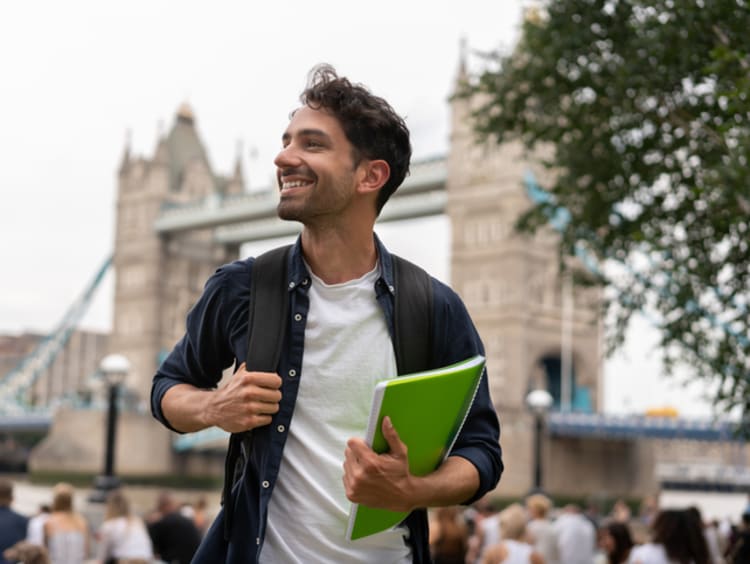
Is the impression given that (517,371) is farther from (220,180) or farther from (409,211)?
(220,180)

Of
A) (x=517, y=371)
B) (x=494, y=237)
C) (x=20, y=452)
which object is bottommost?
(x=20, y=452)

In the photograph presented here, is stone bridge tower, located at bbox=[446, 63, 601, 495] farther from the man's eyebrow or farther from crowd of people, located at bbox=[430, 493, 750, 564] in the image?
the man's eyebrow

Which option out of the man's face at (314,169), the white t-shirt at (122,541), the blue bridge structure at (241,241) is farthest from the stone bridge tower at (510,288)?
the man's face at (314,169)

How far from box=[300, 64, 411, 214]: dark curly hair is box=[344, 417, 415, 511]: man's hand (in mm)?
488

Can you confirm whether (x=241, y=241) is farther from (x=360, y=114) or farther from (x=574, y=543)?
(x=360, y=114)

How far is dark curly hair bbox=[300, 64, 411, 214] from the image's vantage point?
1790 millimetres

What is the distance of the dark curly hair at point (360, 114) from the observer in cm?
179

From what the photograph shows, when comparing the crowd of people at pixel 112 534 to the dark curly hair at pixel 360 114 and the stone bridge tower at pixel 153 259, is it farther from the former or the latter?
the stone bridge tower at pixel 153 259

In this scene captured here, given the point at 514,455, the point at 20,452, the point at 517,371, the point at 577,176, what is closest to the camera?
the point at 577,176

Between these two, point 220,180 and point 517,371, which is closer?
point 517,371

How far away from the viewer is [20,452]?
63875 millimetres

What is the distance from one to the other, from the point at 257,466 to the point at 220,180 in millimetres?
66610

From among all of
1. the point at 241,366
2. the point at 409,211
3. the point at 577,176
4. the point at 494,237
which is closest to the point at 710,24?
the point at 577,176

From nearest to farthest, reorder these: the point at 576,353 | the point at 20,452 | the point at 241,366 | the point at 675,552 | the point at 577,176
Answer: the point at 241,366, the point at 675,552, the point at 577,176, the point at 576,353, the point at 20,452
